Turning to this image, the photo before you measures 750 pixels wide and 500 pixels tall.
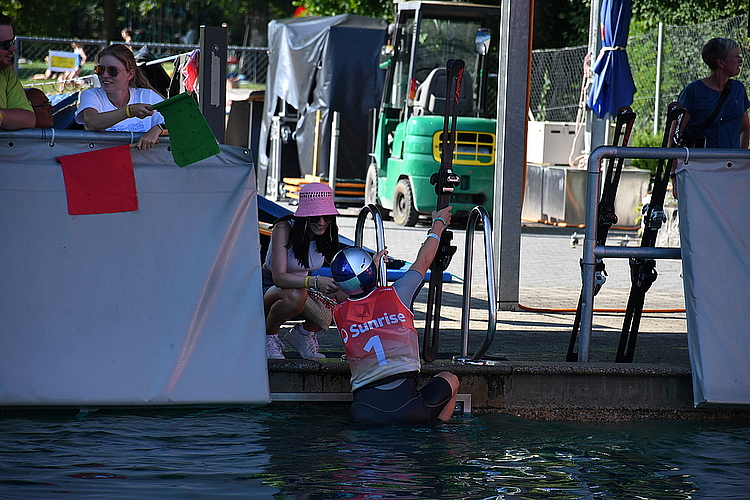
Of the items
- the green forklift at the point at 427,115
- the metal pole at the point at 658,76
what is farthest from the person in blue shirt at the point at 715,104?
the metal pole at the point at 658,76

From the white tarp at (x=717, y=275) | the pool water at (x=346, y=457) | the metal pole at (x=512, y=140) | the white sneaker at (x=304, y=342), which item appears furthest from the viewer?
the metal pole at (x=512, y=140)

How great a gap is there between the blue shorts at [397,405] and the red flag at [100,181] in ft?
5.32

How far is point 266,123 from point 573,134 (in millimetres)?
6309

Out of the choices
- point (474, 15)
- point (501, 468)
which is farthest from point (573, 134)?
point (501, 468)

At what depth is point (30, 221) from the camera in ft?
17.6

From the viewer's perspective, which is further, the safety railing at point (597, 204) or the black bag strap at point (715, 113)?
the black bag strap at point (715, 113)

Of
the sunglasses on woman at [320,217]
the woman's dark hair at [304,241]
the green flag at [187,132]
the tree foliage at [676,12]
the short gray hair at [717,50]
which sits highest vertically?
the tree foliage at [676,12]

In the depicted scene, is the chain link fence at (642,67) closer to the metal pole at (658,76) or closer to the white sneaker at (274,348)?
the metal pole at (658,76)

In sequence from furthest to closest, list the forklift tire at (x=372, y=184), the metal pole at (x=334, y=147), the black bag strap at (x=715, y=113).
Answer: the metal pole at (x=334, y=147) → the forklift tire at (x=372, y=184) → the black bag strap at (x=715, y=113)

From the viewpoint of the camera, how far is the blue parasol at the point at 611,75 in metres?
10.7

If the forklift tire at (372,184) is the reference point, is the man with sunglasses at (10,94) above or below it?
above

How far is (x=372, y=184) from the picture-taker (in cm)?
1811

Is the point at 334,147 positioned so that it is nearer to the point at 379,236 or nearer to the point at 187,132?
the point at 379,236

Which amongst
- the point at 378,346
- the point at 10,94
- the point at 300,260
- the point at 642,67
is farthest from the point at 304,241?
the point at 642,67
